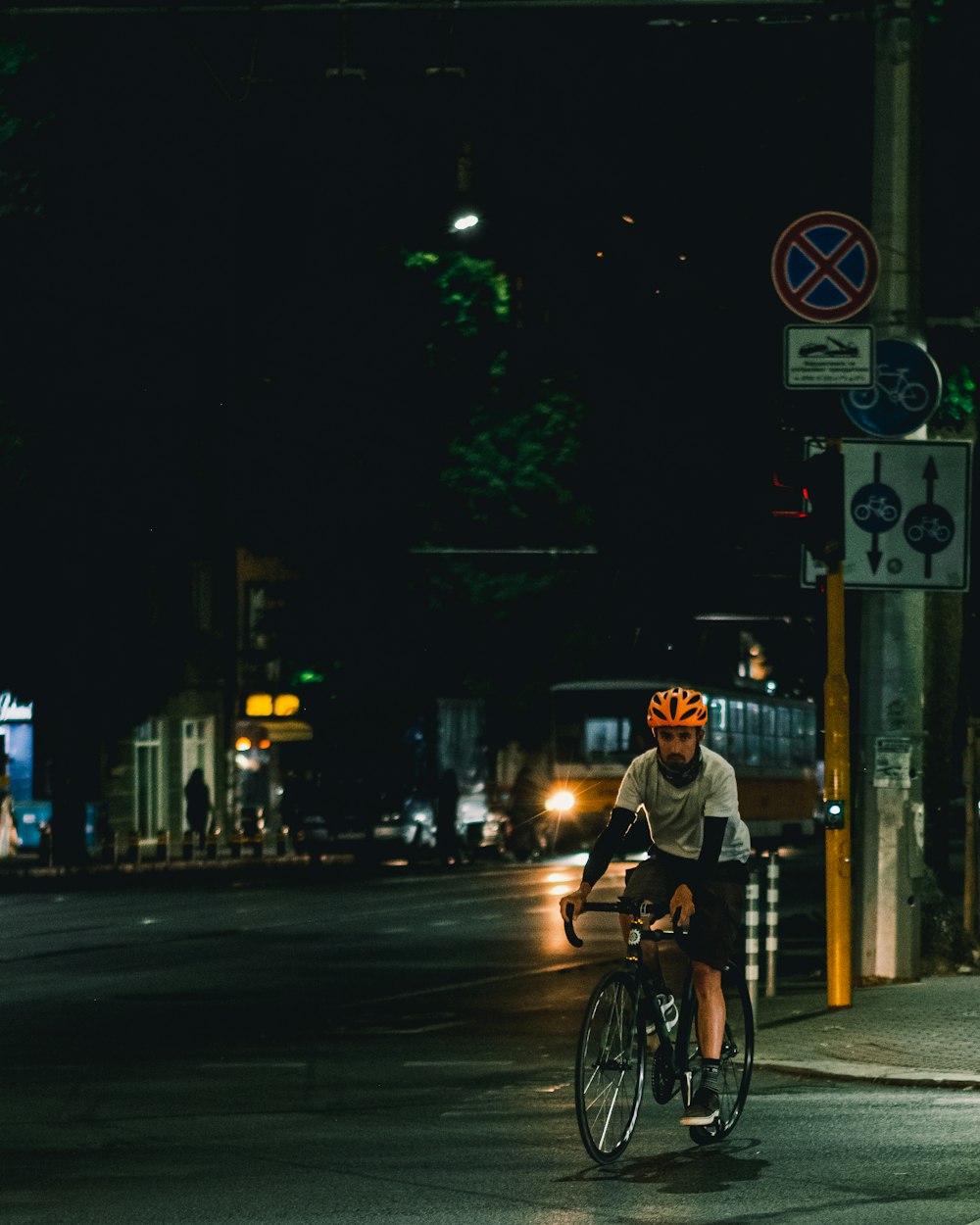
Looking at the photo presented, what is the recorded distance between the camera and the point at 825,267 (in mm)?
15883

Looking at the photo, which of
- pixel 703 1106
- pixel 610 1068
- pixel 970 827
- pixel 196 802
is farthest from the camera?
pixel 196 802

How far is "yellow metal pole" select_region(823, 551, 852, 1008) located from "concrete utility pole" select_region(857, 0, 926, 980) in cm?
96

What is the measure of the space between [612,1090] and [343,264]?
39637mm

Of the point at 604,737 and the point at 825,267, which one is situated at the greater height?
the point at 825,267

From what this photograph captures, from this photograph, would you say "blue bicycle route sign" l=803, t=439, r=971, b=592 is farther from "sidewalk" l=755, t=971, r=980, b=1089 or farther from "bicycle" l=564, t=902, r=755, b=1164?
"bicycle" l=564, t=902, r=755, b=1164

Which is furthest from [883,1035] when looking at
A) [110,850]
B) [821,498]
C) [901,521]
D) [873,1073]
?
[110,850]

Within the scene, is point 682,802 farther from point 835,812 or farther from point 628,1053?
point 835,812

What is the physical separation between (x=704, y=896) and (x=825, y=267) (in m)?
7.06

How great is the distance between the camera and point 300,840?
156ft

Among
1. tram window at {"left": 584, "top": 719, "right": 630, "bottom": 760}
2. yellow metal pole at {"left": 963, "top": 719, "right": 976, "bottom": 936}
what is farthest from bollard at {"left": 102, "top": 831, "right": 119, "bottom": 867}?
yellow metal pole at {"left": 963, "top": 719, "right": 976, "bottom": 936}

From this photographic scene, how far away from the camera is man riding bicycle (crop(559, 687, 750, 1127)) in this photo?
9.59m

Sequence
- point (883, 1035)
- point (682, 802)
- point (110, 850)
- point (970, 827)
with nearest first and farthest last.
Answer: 1. point (682, 802)
2. point (883, 1035)
3. point (970, 827)
4. point (110, 850)

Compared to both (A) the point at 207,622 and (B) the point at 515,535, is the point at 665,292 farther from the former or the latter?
(A) the point at 207,622

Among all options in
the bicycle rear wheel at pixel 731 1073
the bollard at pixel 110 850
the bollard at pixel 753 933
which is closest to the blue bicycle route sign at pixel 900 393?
the bollard at pixel 753 933
